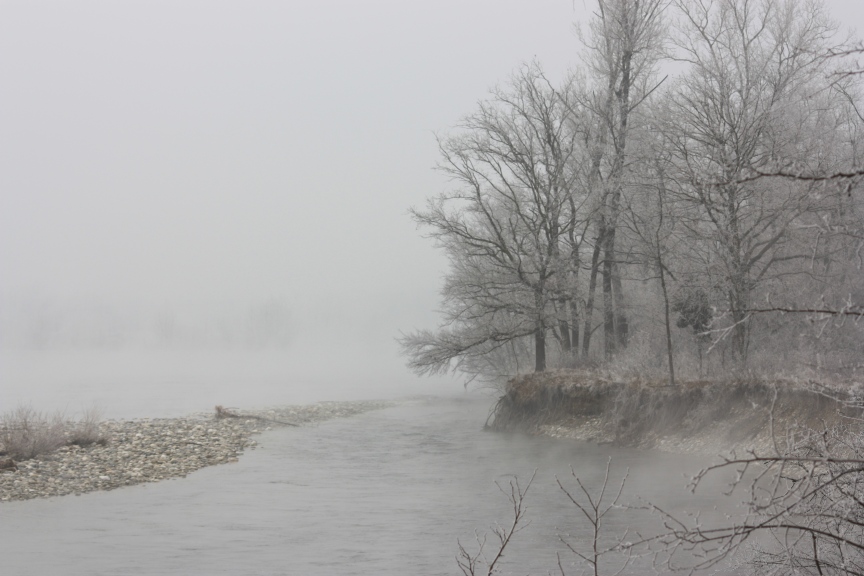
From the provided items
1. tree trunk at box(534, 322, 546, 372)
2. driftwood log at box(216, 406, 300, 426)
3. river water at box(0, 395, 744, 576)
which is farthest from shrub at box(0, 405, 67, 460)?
tree trunk at box(534, 322, 546, 372)

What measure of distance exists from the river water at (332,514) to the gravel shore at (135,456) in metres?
0.88

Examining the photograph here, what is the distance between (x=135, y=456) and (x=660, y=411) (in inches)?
604

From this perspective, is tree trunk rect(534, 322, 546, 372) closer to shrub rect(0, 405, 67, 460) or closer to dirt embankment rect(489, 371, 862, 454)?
dirt embankment rect(489, 371, 862, 454)

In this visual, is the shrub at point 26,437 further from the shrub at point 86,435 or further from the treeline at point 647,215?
the treeline at point 647,215

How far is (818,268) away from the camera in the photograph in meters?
24.0

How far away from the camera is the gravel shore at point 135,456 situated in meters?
19.1

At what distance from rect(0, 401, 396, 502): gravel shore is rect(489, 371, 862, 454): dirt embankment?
10.3m

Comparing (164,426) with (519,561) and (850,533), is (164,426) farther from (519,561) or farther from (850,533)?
(850,533)

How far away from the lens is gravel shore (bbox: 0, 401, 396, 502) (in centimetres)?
1912

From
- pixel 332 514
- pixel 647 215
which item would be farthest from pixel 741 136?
pixel 332 514

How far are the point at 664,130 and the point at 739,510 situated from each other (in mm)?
14777

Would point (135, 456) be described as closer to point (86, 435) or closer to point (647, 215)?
point (86, 435)

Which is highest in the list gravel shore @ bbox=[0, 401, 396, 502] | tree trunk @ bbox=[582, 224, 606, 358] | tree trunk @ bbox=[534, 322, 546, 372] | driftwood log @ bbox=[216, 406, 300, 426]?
tree trunk @ bbox=[582, 224, 606, 358]

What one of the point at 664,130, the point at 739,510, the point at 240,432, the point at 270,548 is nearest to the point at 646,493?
the point at 739,510
